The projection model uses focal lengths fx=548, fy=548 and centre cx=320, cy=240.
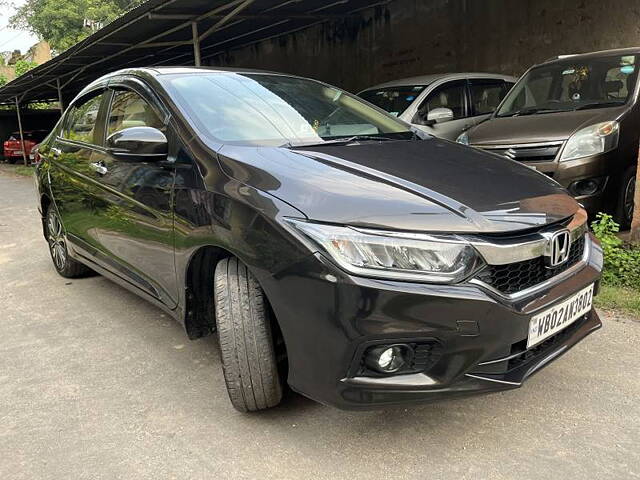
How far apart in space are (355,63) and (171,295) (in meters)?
11.5

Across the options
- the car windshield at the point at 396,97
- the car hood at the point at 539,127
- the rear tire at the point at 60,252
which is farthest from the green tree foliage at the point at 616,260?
the rear tire at the point at 60,252

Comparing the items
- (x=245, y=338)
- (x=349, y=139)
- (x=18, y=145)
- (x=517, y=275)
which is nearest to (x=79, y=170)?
(x=349, y=139)

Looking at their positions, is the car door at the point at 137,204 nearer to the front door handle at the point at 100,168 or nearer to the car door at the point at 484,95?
the front door handle at the point at 100,168

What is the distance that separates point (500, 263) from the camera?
200 centimetres

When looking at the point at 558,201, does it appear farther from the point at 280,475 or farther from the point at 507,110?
the point at 507,110

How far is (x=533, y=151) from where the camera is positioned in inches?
185

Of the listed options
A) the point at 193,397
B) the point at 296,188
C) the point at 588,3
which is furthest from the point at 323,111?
the point at 588,3

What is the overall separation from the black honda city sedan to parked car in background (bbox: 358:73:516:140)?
3460 millimetres

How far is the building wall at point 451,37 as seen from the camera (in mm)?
8398

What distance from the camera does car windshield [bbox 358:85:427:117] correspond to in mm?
6684

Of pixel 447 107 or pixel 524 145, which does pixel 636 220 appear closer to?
pixel 524 145

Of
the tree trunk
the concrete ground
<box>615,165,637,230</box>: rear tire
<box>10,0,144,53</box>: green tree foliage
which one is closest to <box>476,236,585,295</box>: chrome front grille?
the concrete ground

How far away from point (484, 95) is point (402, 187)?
5.82m

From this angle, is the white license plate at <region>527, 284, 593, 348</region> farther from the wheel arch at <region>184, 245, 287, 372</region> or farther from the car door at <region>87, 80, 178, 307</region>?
the car door at <region>87, 80, 178, 307</region>
